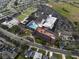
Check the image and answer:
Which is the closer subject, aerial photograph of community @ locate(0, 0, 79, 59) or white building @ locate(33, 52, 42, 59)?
white building @ locate(33, 52, 42, 59)

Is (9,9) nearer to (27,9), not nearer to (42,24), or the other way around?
(27,9)

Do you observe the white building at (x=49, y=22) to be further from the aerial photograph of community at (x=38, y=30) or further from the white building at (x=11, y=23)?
the white building at (x=11, y=23)

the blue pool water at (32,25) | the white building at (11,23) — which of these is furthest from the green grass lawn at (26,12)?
the blue pool water at (32,25)

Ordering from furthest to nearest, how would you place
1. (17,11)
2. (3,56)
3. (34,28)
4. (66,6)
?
(66,6)
(17,11)
(34,28)
(3,56)

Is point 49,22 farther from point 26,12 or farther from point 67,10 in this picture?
point 67,10

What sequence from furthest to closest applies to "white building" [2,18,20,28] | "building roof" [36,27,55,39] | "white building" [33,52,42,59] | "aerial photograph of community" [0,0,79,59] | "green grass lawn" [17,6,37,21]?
1. "green grass lawn" [17,6,37,21]
2. "white building" [2,18,20,28]
3. "building roof" [36,27,55,39]
4. "aerial photograph of community" [0,0,79,59]
5. "white building" [33,52,42,59]

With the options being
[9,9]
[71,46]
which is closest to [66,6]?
[9,9]

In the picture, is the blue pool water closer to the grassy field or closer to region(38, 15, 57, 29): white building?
region(38, 15, 57, 29): white building

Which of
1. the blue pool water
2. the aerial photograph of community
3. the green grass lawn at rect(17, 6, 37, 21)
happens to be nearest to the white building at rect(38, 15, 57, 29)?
the aerial photograph of community

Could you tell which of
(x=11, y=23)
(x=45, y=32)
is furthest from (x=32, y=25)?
(x=11, y=23)
